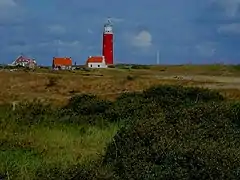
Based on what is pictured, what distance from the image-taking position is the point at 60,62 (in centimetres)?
6216

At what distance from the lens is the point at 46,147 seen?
1385cm

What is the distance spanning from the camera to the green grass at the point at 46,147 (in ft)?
35.3

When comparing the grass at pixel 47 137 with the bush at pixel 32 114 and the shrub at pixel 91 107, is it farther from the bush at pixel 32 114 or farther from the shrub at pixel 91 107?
the shrub at pixel 91 107

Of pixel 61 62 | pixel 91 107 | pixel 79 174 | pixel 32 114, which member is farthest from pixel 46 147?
pixel 61 62

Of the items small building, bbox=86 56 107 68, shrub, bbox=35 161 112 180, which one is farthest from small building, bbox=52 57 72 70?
shrub, bbox=35 161 112 180

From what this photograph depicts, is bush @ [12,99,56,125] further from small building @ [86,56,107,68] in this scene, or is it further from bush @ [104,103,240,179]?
small building @ [86,56,107,68]

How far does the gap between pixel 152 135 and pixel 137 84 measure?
24851 mm

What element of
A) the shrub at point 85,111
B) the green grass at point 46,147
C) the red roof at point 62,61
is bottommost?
the shrub at point 85,111

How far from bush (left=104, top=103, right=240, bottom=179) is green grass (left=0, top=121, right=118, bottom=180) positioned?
927mm

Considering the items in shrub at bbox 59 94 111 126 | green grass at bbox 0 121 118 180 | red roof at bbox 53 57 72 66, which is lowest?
shrub at bbox 59 94 111 126

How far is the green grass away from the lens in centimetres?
1077

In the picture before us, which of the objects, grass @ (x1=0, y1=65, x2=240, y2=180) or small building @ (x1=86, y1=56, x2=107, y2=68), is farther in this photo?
small building @ (x1=86, y1=56, x2=107, y2=68)

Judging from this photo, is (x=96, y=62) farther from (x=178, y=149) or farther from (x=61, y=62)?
(x=178, y=149)

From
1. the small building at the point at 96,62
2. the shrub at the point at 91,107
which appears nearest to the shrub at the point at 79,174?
the shrub at the point at 91,107
